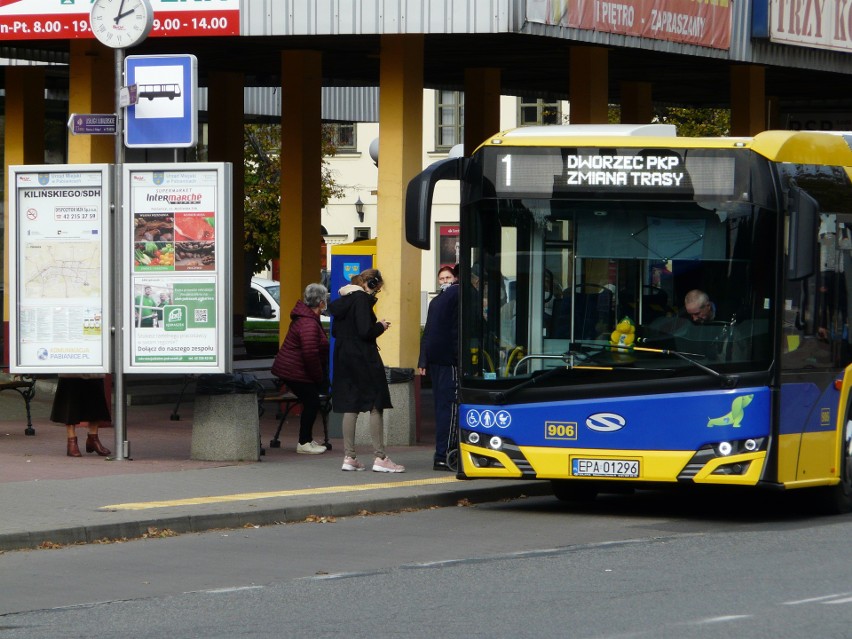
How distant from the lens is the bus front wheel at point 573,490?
14.2 meters

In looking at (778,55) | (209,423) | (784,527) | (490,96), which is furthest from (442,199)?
(784,527)

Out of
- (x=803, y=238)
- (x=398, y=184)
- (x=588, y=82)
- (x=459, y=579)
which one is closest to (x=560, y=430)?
(x=803, y=238)

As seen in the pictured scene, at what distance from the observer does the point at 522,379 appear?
1297 cm

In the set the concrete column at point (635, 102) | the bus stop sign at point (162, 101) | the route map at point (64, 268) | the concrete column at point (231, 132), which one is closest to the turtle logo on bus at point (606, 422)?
the bus stop sign at point (162, 101)

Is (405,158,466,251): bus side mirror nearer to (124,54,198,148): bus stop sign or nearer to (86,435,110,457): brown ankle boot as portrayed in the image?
(124,54,198,148): bus stop sign

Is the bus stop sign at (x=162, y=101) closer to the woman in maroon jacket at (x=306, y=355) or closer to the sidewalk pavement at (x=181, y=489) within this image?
the woman in maroon jacket at (x=306, y=355)

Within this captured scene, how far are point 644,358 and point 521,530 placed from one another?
1.48 m

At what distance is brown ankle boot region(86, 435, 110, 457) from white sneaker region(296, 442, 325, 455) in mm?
1951

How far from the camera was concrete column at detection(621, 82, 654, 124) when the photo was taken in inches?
1145

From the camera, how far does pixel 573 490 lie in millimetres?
14383

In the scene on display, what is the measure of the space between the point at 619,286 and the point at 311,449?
5.59m

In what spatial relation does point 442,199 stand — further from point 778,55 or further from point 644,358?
point 644,358

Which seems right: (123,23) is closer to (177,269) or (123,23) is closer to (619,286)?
(177,269)

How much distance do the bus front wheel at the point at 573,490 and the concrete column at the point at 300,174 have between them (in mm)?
9272
